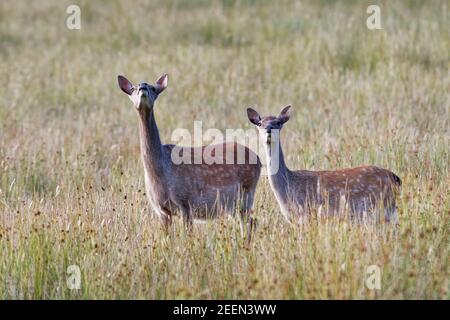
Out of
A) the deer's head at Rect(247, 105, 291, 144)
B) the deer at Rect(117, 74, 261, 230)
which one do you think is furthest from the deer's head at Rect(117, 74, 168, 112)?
the deer's head at Rect(247, 105, 291, 144)

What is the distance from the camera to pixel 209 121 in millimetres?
12320

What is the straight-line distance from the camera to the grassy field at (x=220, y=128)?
624 cm

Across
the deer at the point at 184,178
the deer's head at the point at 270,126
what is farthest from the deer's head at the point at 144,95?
the deer's head at the point at 270,126

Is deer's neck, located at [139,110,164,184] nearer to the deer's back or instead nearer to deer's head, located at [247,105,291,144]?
the deer's back

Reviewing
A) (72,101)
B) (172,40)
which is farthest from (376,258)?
(172,40)

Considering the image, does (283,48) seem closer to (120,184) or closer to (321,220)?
(120,184)

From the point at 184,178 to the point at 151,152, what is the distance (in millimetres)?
351

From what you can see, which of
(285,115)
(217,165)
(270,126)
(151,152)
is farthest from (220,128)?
(151,152)

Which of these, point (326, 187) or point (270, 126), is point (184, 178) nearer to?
point (270, 126)

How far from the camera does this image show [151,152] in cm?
758

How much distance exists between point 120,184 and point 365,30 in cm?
789

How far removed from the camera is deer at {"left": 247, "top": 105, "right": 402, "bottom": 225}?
7582 mm

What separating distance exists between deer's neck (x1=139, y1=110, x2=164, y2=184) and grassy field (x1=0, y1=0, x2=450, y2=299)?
0.40 metres
